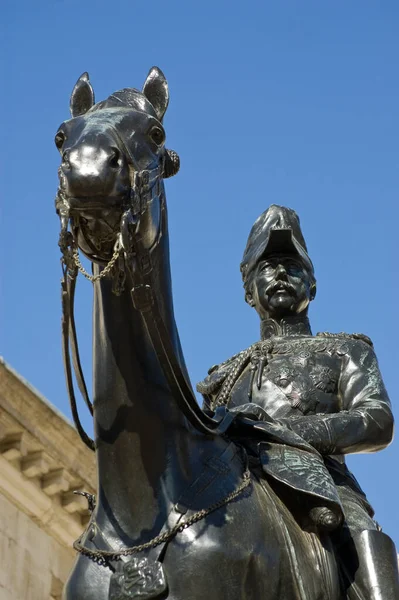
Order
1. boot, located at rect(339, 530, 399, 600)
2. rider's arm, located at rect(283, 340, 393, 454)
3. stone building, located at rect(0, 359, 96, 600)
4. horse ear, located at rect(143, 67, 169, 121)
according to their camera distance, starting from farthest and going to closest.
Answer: stone building, located at rect(0, 359, 96, 600) → rider's arm, located at rect(283, 340, 393, 454) → boot, located at rect(339, 530, 399, 600) → horse ear, located at rect(143, 67, 169, 121)

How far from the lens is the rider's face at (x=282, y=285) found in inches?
306

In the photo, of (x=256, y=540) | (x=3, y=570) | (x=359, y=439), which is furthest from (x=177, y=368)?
(x=3, y=570)

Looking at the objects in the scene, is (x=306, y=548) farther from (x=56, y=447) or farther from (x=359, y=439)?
(x=56, y=447)

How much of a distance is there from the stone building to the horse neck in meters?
13.4

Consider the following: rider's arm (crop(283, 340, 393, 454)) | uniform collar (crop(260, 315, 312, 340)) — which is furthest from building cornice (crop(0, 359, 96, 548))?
rider's arm (crop(283, 340, 393, 454))

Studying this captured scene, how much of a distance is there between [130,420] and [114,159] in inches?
35.6

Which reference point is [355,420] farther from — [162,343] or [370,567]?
[162,343]

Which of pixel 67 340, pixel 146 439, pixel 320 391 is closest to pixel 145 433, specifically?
pixel 146 439

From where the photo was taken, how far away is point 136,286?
5.65 meters

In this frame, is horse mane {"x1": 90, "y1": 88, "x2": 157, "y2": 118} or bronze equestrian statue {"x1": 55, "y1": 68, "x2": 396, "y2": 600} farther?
horse mane {"x1": 90, "y1": 88, "x2": 157, "y2": 118}

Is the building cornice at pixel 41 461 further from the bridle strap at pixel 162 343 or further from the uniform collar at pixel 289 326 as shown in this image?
the bridle strap at pixel 162 343

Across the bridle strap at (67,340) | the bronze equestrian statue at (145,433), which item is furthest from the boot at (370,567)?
the bridle strap at (67,340)

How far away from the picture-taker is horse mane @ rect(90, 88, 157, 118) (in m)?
6.04

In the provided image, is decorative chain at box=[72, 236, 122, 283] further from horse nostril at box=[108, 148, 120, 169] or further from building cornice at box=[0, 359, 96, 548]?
building cornice at box=[0, 359, 96, 548]
